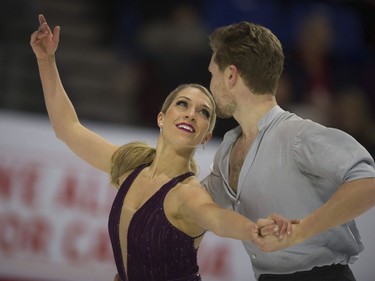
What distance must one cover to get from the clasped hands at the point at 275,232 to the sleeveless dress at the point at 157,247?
627mm

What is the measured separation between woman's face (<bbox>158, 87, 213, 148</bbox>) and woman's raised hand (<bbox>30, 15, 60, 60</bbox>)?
61 centimetres

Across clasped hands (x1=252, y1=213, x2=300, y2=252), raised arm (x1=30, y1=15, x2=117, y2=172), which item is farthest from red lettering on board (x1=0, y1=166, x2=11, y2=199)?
clasped hands (x1=252, y1=213, x2=300, y2=252)

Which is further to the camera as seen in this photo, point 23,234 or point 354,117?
point 354,117

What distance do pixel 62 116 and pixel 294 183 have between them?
128cm

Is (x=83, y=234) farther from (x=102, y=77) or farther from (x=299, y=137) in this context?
(x=299, y=137)

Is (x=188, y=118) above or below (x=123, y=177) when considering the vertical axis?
above

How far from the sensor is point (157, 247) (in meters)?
3.19

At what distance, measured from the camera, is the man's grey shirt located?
271 cm

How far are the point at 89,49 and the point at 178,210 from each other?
11.1 ft

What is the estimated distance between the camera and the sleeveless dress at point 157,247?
3.19 meters

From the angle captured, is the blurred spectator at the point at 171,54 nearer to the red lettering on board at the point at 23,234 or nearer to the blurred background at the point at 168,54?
the blurred background at the point at 168,54

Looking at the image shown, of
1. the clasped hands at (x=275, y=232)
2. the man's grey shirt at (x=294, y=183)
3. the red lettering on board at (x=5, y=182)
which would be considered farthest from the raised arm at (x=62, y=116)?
the red lettering on board at (x=5, y=182)

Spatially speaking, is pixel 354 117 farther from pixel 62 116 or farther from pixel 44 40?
pixel 44 40

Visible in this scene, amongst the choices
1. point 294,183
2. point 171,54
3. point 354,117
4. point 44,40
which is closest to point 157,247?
point 294,183
